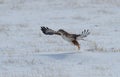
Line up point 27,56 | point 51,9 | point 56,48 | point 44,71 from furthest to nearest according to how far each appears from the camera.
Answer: point 51,9
point 56,48
point 27,56
point 44,71

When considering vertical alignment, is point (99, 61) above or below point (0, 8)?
below

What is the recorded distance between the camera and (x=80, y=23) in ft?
51.9

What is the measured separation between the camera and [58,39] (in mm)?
12625

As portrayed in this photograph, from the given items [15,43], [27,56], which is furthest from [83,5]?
[27,56]

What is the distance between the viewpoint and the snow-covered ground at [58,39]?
829 centimetres

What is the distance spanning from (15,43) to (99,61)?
12.0 ft

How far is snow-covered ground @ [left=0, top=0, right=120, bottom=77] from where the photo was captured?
8.29 metres

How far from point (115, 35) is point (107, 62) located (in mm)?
4443

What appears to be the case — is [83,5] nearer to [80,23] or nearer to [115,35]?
[80,23]

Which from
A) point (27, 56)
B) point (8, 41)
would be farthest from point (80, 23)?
point (27, 56)

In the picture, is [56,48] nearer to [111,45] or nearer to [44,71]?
[111,45]

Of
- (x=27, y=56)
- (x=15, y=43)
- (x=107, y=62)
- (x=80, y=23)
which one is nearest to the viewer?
(x=107, y=62)

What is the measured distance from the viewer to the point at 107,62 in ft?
28.4

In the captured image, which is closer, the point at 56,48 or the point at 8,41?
the point at 56,48
